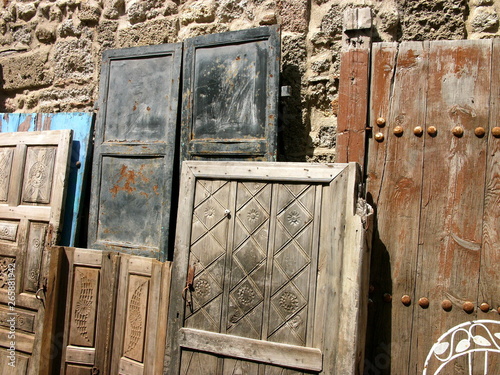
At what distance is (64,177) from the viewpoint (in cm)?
318

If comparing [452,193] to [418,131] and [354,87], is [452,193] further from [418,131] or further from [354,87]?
[354,87]

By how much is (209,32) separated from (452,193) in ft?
6.32

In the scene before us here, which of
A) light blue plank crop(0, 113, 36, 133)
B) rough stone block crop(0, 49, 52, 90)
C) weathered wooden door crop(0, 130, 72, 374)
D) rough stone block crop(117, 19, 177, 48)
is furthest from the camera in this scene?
rough stone block crop(0, 49, 52, 90)

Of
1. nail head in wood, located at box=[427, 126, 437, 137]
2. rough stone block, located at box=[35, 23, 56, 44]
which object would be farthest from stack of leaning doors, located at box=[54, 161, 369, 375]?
rough stone block, located at box=[35, 23, 56, 44]

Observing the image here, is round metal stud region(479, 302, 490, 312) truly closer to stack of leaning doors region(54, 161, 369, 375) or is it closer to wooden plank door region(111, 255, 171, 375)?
stack of leaning doors region(54, 161, 369, 375)

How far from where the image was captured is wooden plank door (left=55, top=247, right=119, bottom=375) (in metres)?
2.92

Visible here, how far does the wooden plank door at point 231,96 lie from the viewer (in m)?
2.68

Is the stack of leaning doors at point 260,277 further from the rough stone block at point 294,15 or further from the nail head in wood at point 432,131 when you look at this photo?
the rough stone block at point 294,15

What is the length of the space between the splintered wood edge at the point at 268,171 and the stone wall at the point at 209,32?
47cm

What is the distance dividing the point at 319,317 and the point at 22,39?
3446mm

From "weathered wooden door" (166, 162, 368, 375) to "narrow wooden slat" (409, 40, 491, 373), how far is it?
36 cm

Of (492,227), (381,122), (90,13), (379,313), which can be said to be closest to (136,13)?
(90,13)

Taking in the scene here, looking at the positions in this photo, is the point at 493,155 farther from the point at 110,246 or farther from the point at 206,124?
the point at 110,246

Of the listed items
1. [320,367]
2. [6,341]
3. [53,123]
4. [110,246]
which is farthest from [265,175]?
[6,341]
